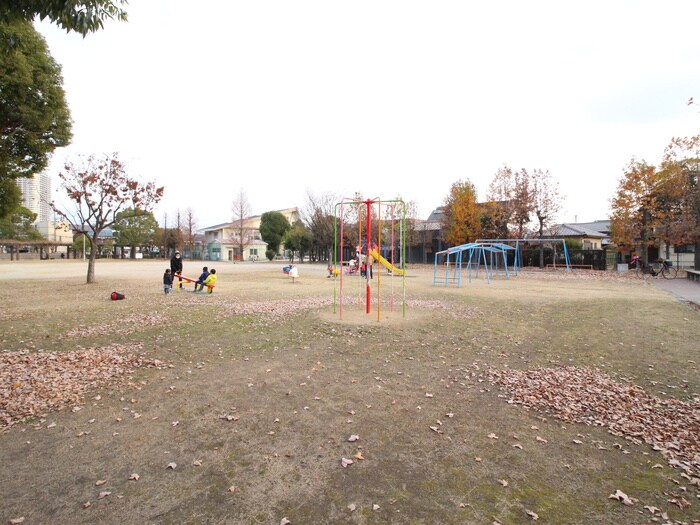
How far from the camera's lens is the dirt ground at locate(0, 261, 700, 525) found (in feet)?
9.08

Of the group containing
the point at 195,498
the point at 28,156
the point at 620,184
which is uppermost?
the point at 620,184

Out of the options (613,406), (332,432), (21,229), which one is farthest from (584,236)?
(21,229)

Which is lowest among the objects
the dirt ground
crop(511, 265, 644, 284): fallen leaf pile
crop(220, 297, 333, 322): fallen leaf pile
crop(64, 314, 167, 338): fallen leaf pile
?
the dirt ground

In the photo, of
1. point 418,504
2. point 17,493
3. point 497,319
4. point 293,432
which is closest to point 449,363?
point 293,432

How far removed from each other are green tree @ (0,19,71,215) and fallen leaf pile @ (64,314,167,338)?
647 centimetres

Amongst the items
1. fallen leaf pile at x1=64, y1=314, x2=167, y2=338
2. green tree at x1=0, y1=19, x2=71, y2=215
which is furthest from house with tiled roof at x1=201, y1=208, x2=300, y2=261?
fallen leaf pile at x1=64, y1=314, x2=167, y2=338

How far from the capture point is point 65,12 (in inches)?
158

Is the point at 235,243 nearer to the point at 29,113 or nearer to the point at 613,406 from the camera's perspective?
the point at 29,113

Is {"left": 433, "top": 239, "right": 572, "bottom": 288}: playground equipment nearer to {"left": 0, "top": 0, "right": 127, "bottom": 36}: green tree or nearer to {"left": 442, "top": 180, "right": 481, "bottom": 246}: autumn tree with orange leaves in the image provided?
{"left": 442, "top": 180, "right": 481, "bottom": 246}: autumn tree with orange leaves

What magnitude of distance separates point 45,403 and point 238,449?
2.66m

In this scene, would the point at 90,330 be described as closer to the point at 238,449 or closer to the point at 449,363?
the point at 238,449

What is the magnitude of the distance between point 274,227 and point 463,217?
3288 centimetres

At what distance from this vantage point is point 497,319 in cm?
994

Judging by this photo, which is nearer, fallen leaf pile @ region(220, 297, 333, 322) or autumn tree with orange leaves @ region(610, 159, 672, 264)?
fallen leaf pile @ region(220, 297, 333, 322)
